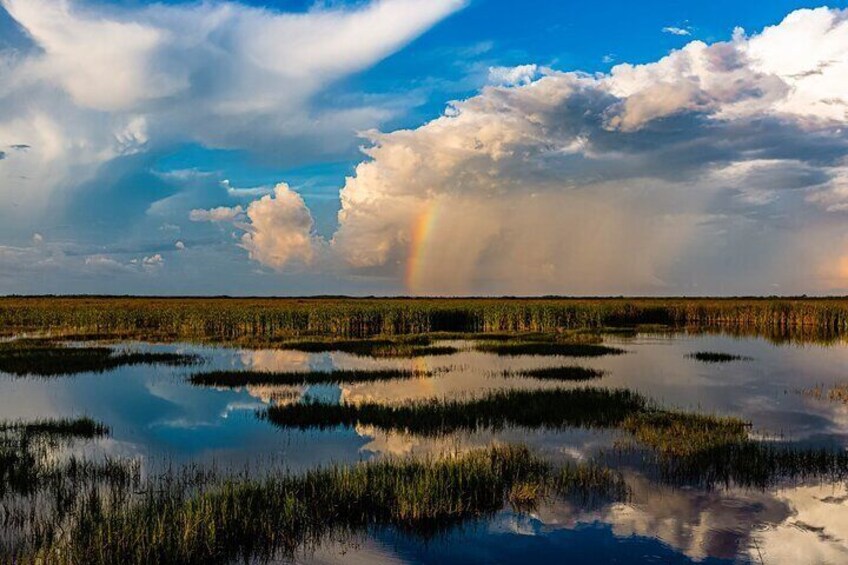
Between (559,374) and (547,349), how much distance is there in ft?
42.8

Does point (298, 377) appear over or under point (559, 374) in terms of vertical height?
under

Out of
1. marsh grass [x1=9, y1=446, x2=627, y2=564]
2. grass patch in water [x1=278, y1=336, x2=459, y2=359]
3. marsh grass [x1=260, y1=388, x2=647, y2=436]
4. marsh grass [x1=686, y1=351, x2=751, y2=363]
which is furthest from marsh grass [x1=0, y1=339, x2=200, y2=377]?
marsh grass [x1=686, y1=351, x2=751, y2=363]

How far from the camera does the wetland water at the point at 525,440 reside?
1106 cm

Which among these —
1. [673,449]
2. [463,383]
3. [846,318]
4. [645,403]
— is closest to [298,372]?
[463,383]

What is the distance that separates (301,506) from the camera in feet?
38.9

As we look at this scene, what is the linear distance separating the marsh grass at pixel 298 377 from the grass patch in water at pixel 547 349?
38.6 feet

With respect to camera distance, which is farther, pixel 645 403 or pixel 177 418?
pixel 645 403

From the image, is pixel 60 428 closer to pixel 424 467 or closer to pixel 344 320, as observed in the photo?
pixel 424 467

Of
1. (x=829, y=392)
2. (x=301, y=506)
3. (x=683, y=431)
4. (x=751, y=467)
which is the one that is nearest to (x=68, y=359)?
(x=301, y=506)

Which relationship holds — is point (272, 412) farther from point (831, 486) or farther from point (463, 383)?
point (831, 486)

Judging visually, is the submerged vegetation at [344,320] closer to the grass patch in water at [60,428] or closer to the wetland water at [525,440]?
the wetland water at [525,440]

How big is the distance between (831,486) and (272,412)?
17.0 metres

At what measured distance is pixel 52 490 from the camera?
44.5 feet

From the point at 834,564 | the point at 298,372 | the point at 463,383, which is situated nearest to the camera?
the point at 834,564
